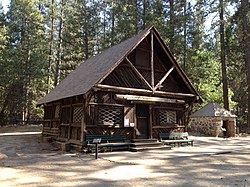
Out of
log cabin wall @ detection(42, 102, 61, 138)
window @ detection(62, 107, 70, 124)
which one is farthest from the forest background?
window @ detection(62, 107, 70, 124)

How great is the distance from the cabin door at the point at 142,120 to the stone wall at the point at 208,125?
9.78 m

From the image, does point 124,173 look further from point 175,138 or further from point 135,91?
point 175,138

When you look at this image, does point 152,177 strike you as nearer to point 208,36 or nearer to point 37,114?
point 208,36

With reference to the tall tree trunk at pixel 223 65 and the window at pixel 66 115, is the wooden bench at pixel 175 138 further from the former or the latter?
the tall tree trunk at pixel 223 65

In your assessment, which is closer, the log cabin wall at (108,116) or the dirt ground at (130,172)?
the dirt ground at (130,172)

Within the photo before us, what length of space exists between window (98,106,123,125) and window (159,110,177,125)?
3.01 m

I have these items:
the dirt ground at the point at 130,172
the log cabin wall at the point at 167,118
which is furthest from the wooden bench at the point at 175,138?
the dirt ground at the point at 130,172

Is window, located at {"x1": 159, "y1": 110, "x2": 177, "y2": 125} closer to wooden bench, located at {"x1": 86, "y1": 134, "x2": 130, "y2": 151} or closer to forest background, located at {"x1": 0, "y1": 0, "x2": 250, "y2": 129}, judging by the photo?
wooden bench, located at {"x1": 86, "y1": 134, "x2": 130, "y2": 151}

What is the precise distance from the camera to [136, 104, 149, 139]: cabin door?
44.2ft

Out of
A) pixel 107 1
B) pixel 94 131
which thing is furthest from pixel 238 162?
pixel 107 1

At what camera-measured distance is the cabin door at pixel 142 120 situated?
13461 millimetres

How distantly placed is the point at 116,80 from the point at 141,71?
2053 mm

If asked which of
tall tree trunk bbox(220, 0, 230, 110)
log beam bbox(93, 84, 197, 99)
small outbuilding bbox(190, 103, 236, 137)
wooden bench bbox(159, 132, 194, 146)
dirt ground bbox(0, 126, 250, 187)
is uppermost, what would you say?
tall tree trunk bbox(220, 0, 230, 110)

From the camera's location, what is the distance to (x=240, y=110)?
1400 inches
